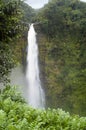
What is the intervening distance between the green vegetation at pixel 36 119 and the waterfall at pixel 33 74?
3222 cm

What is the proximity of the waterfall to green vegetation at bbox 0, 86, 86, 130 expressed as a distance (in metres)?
32.2

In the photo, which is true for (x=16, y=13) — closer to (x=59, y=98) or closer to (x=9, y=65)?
(x=9, y=65)

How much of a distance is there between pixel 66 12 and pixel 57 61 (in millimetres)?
6195

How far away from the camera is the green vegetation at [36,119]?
438cm

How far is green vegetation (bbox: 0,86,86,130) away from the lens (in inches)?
173

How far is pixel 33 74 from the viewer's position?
3962cm

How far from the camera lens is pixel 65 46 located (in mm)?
41031

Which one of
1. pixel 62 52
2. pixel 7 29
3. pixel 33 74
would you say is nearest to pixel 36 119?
pixel 7 29

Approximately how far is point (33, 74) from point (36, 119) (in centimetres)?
3481

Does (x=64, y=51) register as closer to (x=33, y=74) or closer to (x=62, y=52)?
(x=62, y=52)

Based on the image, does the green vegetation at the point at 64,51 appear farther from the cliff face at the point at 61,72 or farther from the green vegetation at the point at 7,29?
the green vegetation at the point at 7,29

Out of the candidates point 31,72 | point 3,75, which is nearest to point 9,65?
point 3,75

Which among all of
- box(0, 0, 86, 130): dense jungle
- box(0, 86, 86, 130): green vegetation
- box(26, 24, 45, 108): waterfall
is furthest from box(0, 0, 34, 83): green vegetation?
box(26, 24, 45, 108): waterfall

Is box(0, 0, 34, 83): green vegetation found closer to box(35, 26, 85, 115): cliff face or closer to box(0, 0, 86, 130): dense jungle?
box(0, 0, 86, 130): dense jungle
